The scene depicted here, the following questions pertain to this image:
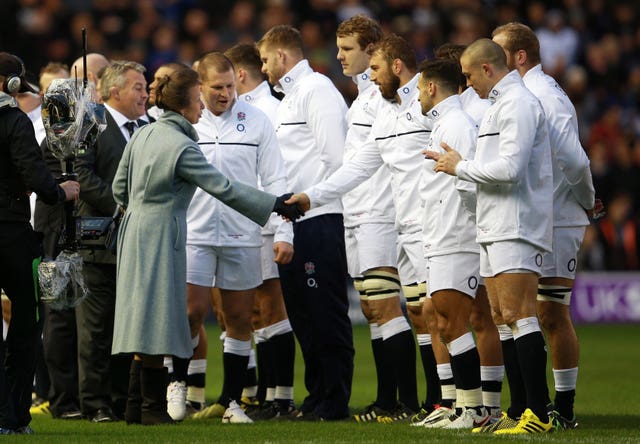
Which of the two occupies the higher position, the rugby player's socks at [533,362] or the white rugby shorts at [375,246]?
the white rugby shorts at [375,246]

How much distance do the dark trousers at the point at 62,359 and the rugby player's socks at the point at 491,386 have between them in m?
3.18

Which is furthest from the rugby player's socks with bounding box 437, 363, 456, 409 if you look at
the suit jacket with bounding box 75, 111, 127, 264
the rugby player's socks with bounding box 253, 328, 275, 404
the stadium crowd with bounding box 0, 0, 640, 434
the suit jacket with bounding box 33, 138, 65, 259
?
the suit jacket with bounding box 33, 138, 65, 259

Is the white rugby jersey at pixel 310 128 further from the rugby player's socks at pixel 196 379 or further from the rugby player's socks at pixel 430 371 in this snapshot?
the rugby player's socks at pixel 196 379

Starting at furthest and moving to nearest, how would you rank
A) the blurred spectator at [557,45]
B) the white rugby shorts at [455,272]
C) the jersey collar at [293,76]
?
the blurred spectator at [557,45]
the jersey collar at [293,76]
the white rugby shorts at [455,272]

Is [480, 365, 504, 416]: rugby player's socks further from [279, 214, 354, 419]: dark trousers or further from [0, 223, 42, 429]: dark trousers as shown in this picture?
[0, 223, 42, 429]: dark trousers

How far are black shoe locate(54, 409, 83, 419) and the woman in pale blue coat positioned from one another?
58.6 inches

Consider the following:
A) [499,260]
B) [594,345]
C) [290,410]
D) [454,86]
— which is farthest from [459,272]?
[594,345]

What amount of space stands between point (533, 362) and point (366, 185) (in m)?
2.35

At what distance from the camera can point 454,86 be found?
898 cm

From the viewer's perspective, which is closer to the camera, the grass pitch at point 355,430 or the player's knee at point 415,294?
the grass pitch at point 355,430

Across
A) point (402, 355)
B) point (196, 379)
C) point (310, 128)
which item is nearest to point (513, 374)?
point (402, 355)

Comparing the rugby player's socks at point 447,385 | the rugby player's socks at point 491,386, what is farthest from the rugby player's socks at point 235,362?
the rugby player's socks at point 491,386

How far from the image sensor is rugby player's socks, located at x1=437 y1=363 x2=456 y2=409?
923 cm

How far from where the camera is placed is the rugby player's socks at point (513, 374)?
8531mm
